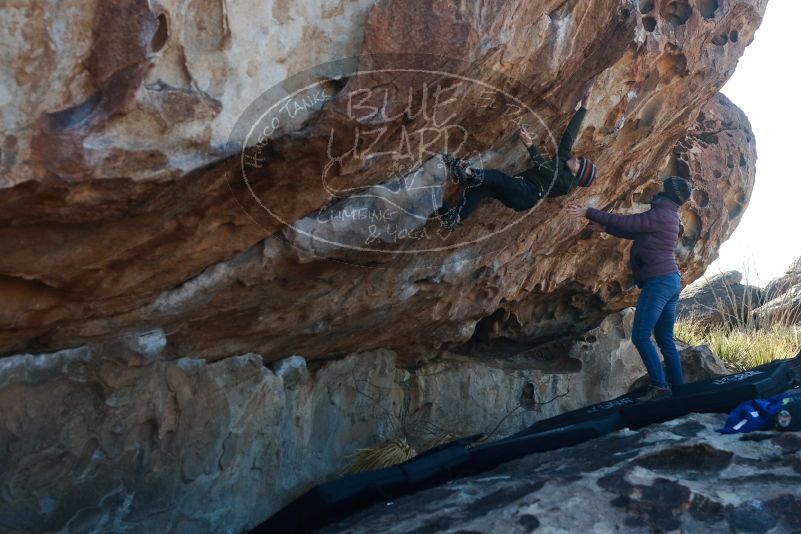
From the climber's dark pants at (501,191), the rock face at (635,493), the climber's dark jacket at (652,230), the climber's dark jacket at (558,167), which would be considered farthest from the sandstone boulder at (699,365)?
the rock face at (635,493)

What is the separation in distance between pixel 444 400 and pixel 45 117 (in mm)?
4474

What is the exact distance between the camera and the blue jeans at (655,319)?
5.54 metres

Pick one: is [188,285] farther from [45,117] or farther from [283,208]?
[45,117]

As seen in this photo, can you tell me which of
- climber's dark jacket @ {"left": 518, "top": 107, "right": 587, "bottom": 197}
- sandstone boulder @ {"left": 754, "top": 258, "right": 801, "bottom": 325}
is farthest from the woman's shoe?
sandstone boulder @ {"left": 754, "top": 258, "right": 801, "bottom": 325}

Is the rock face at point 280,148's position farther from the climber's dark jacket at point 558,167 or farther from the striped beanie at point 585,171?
the striped beanie at point 585,171

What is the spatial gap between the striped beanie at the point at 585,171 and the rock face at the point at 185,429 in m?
2.11

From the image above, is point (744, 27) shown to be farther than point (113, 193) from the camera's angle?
Yes

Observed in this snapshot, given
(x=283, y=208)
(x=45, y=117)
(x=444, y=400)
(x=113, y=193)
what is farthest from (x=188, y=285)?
(x=444, y=400)

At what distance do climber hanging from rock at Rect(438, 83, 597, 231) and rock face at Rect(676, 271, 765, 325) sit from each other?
20.8ft

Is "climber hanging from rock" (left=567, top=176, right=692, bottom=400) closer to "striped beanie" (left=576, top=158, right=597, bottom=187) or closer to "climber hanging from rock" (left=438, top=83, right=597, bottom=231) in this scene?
"striped beanie" (left=576, top=158, right=597, bottom=187)

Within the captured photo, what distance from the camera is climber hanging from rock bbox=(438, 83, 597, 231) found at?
479 cm

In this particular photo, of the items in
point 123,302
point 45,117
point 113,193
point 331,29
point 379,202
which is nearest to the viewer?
point 45,117

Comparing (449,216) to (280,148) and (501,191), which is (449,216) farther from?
(280,148)

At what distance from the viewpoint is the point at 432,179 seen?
4.74 m
